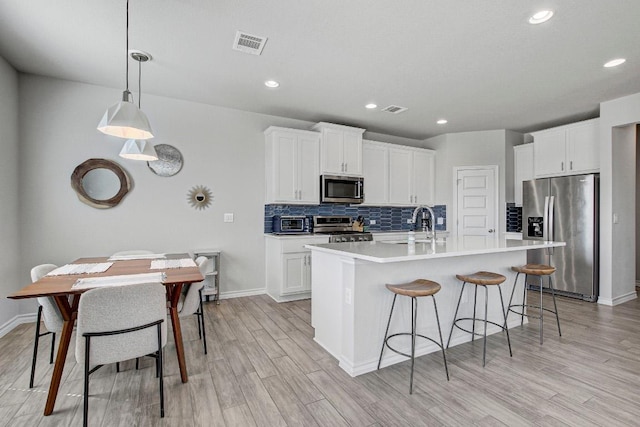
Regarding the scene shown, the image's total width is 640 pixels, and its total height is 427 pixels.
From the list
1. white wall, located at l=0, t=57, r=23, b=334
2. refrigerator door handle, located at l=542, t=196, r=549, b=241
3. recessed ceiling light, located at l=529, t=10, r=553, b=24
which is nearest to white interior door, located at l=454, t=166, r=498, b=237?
refrigerator door handle, located at l=542, t=196, r=549, b=241

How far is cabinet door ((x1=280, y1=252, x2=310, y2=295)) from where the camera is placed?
163 inches

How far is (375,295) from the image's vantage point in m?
2.38

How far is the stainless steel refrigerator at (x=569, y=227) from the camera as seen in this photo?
416cm

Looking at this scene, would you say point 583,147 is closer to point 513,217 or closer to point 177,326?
point 513,217

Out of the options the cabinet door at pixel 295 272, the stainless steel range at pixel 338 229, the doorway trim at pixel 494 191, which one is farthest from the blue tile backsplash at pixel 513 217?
the cabinet door at pixel 295 272

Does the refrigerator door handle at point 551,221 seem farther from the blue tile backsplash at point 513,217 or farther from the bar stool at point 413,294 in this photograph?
the bar stool at point 413,294

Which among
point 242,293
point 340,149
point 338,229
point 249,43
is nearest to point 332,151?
point 340,149

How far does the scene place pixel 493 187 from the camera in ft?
17.7

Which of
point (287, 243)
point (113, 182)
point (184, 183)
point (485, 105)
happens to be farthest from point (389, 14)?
point (113, 182)

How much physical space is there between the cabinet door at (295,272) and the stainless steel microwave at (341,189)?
0.95 m

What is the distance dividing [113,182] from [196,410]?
2.97 metres

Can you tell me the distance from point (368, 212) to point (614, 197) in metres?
3.35

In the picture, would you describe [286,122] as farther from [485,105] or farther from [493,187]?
[493,187]

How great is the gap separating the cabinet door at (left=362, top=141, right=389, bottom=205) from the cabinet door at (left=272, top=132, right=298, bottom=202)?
130 centimetres
